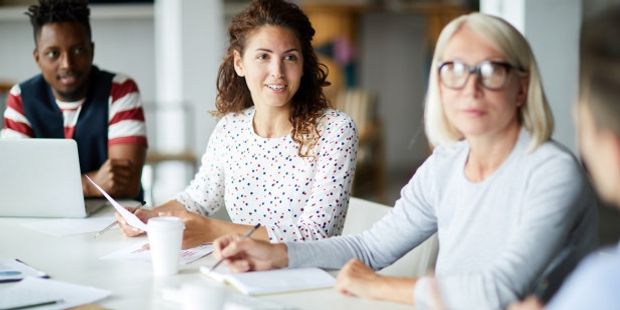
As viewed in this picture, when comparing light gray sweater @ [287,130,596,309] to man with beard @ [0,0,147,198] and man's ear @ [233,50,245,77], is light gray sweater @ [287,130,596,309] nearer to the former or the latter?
man's ear @ [233,50,245,77]

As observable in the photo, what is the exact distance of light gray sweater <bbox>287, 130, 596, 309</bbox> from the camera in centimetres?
153

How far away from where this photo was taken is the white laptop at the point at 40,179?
2426 mm

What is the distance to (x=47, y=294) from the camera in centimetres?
168

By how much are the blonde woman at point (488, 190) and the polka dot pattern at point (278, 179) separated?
1.25ft

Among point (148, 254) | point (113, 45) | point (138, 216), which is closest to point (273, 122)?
point (138, 216)

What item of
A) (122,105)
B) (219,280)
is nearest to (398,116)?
(122,105)

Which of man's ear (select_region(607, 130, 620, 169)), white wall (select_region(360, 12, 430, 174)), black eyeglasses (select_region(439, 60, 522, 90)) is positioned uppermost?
black eyeglasses (select_region(439, 60, 522, 90))

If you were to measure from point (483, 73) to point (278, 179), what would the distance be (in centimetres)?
88

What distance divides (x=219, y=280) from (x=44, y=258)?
48 cm

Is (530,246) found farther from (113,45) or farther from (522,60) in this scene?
(113,45)

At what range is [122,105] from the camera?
3047 millimetres

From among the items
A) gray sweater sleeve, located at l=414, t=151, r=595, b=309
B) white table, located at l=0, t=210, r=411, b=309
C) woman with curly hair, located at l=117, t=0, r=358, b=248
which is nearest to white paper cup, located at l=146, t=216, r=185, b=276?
white table, located at l=0, t=210, r=411, b=309

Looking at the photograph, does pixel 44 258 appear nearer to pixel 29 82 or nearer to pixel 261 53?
pixel 261 53

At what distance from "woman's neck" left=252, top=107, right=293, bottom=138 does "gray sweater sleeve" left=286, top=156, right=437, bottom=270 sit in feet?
1.82
